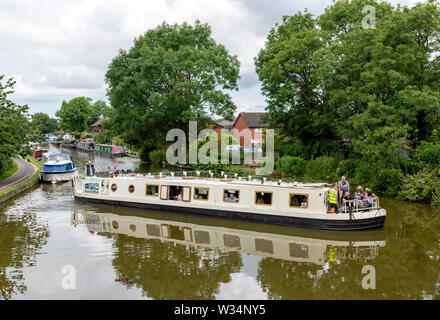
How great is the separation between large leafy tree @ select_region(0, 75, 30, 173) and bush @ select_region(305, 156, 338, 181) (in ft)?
73.4

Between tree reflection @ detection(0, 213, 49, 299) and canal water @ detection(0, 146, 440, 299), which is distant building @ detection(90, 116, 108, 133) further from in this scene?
tree reflection @ detection(0, 213, 49, 299)

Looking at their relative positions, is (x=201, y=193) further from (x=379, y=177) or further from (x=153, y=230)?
(x=379, y=177)

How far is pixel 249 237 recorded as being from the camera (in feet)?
53.3

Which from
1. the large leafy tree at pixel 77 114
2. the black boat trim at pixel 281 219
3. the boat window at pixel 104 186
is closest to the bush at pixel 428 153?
the black boat trim at pixel 281 219

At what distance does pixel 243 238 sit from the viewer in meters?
16.1

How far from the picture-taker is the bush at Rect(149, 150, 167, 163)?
146ft

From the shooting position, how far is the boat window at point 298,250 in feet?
45.8

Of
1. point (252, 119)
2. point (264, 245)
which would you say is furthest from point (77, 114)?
point (264, 245)

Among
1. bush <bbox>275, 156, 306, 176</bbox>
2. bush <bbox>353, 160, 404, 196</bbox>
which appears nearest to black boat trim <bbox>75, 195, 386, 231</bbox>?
bush <bbox>353, 160, 404, 196</bbox>

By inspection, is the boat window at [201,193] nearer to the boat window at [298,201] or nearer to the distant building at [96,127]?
the boat window at [298,201]
